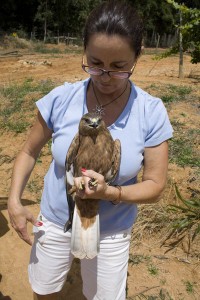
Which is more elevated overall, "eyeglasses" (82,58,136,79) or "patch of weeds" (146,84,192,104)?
"eyeglasses" (82,58,136,79)

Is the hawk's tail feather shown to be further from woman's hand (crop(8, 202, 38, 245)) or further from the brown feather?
woman's hand (crop(8, 202, 38, 245))

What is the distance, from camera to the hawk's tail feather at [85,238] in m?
1.89

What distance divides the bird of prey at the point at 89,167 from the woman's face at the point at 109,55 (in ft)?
0.79

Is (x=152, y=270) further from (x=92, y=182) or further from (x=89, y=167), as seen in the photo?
(x=92, y=182)

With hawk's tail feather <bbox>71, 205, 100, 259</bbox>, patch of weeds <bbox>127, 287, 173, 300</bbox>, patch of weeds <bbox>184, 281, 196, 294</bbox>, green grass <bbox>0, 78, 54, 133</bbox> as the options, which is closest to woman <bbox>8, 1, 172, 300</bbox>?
hawk's tail feather <bbox>71, 205, 100, 259</bbox>

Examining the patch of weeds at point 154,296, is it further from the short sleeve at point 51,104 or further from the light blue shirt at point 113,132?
the short sleeve at point 51,104

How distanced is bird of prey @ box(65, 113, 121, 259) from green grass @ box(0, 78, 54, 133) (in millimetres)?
4818

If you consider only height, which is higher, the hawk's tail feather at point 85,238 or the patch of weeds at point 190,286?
the hawk's tail feather at point 85,238

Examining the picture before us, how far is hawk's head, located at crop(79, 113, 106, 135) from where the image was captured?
1772 mm

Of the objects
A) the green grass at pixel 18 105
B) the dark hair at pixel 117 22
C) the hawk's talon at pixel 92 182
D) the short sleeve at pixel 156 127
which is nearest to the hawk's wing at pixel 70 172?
the hawk's talon at pixel 92 182

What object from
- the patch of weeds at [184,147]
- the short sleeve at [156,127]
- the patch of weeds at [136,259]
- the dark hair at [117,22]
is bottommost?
the patch of weeds at [136,259]

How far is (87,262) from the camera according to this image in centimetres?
214

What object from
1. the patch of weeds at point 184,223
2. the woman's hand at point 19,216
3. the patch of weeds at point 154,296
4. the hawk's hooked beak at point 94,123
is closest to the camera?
the hawk's hooked beak at point 94,123

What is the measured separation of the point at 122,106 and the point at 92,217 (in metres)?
0.62
